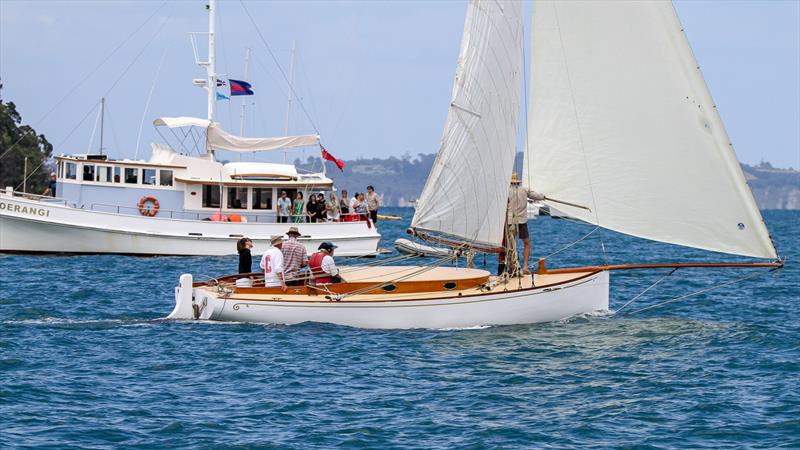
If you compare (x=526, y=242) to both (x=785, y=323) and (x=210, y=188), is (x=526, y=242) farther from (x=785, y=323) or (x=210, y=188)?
(x=210, y=188)

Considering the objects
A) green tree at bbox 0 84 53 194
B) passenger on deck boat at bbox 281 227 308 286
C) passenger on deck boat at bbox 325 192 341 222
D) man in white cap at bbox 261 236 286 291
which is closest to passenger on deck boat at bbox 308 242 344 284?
passenger on deck boat at bbox 281 227 308 286

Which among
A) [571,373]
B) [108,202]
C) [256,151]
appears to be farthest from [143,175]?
[571,373]

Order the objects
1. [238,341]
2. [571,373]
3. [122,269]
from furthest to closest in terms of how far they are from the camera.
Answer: [122,269], [238,341], [571,373]

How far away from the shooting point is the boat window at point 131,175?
137ft

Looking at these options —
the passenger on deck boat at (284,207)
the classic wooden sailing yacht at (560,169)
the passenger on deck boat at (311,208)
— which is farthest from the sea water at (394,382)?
the passenger on deck boat at (311,208)

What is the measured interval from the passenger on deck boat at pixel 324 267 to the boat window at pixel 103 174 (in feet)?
69.1

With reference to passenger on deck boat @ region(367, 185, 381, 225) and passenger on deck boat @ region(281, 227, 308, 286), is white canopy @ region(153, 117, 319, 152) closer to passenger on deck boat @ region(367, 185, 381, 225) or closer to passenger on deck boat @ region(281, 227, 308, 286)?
passenger on deck boat @ region(367, 185, 381, 225)

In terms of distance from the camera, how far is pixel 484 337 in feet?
67.9

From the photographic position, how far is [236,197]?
42500 mm

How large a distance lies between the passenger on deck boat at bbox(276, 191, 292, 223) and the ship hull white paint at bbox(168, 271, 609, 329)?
2007cm

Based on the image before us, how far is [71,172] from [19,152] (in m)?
43.7

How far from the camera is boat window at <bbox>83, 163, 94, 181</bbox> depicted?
4141 cm

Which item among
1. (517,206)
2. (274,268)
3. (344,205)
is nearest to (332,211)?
(344,205)

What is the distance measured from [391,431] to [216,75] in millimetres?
31782
